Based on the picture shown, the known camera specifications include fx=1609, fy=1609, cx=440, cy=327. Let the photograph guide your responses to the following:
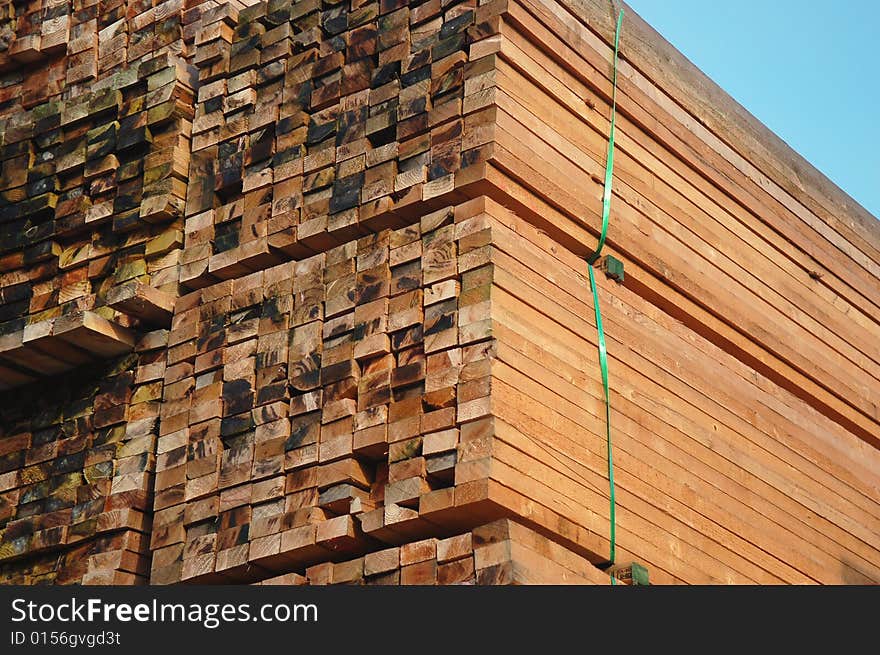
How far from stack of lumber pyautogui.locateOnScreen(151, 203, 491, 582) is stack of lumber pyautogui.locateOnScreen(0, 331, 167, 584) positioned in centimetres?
23

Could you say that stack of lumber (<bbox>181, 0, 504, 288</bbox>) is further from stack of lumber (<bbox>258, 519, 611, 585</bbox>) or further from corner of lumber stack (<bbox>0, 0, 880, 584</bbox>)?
stack of lumber (<bbox>258, 519, 611, 585</bbox>)

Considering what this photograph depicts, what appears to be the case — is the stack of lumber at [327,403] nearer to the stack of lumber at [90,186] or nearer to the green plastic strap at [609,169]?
the stack of lumber at [90,186]

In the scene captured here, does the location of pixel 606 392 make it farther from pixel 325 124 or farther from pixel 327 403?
pixel 325 124

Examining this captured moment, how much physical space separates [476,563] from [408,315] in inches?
48.3

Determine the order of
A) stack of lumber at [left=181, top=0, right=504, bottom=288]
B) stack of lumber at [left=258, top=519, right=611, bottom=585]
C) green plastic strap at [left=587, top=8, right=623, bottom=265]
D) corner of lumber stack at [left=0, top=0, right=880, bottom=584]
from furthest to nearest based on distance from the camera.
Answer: green plastic strap at [left=587, top=8, right=623, bottom=265] < stack of lumber at [left=181, top=0, right=504, bottom=288] < corner of lumber stack at [left=0, top=0, right=880, bottom=584] < stack of lumber at [left=258, top=519, right=611, bottom=585]

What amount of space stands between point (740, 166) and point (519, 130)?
2.02 m

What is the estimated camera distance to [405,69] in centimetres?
764

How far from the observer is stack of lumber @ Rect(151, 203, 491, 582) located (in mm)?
6613

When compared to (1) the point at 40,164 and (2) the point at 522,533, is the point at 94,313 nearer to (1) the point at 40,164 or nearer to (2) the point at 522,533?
(1) the point at 40,164

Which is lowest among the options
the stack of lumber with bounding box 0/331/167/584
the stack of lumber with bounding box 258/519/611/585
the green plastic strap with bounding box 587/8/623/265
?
the stack of lumber with bounding box 258/519/611/585

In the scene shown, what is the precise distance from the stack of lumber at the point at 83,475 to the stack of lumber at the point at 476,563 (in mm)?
1289

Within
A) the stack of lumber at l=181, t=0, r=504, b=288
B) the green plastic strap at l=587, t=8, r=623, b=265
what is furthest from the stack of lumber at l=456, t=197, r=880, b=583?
the stack of lumber at l=181, t=0, r=504, b=288

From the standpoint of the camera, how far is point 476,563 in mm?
6207

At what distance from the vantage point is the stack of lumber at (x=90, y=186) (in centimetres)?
798
